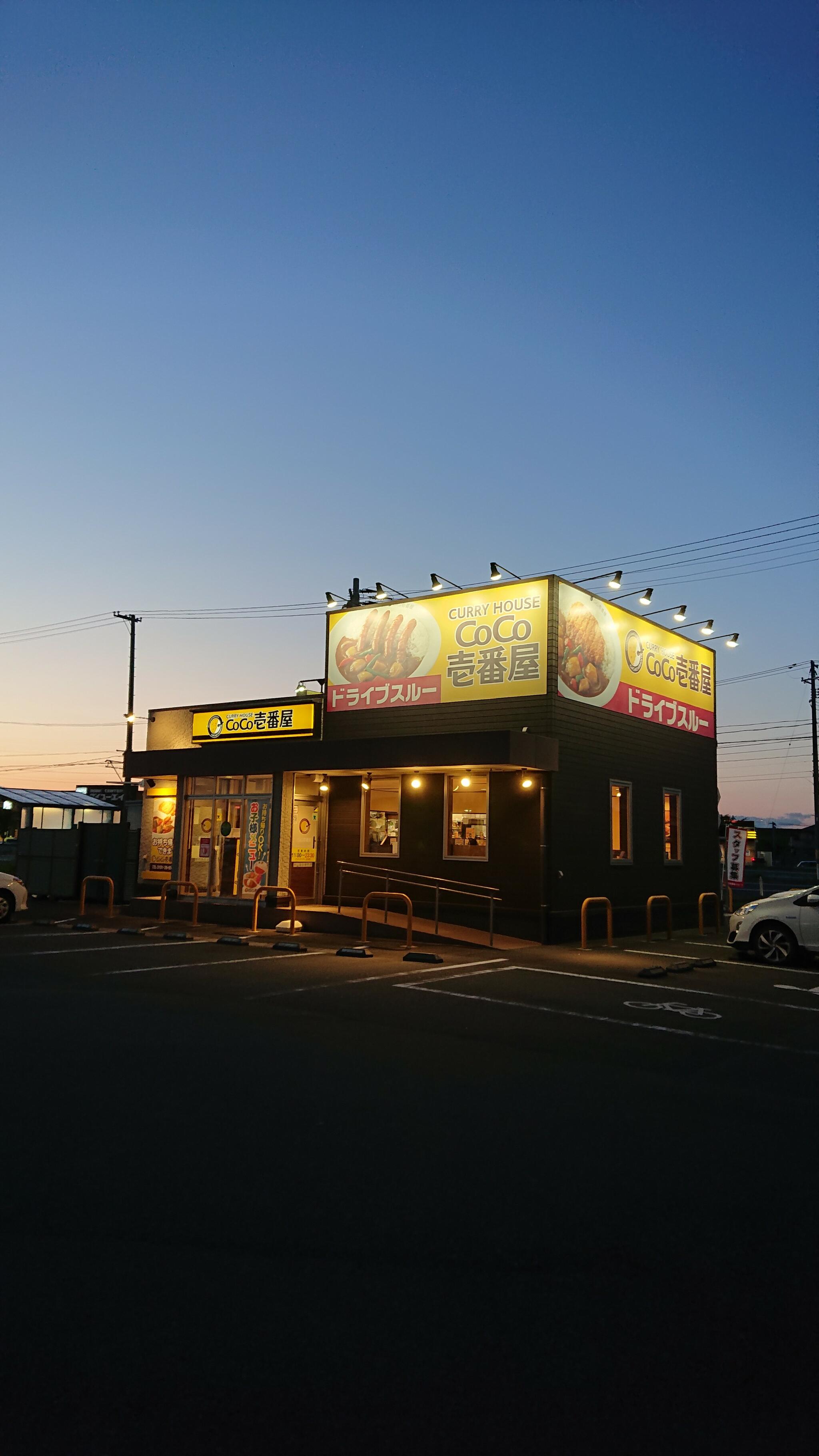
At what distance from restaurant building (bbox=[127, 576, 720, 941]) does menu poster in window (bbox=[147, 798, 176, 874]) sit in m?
0.04

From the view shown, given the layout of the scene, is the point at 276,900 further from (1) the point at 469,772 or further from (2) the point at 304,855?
(1) the point at 469,772

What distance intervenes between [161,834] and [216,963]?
11161mm

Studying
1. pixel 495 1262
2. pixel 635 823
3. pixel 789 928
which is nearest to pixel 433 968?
pixel 789 928

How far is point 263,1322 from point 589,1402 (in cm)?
120

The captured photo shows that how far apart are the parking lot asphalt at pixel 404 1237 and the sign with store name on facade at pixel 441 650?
36.0ft

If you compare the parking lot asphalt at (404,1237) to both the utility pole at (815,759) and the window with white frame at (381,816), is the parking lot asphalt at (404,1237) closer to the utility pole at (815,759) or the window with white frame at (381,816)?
the window with white frame at (381,816)

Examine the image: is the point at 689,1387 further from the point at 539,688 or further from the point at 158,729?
the point at 158,729

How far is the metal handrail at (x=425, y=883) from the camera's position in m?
18.7

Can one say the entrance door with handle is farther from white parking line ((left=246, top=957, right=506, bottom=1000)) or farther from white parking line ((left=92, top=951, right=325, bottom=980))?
white parking line ((left=246, top=957, right=506, bottom=1000))

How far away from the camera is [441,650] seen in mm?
20875

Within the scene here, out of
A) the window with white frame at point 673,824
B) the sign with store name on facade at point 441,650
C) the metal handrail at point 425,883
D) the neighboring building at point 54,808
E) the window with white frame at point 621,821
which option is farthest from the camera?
the neighboring building at point 54,808

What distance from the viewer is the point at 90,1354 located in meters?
3.32

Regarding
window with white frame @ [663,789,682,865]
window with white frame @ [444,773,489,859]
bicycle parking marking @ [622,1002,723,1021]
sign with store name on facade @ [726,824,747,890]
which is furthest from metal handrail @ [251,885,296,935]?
sign with store name on facade @ [726,824,747,890]

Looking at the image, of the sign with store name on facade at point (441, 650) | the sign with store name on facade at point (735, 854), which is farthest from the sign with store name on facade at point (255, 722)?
the sign with store name on facade at point (735, 854)
